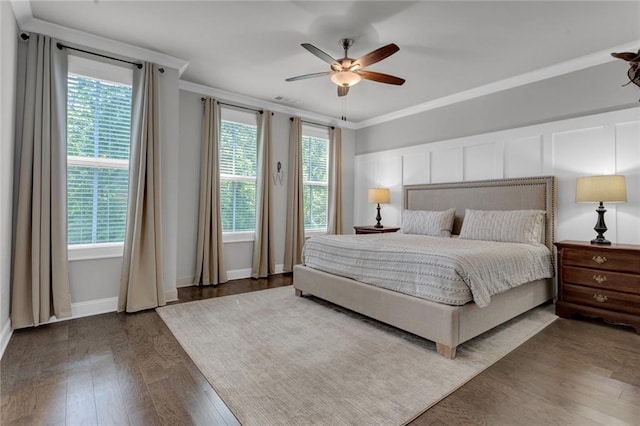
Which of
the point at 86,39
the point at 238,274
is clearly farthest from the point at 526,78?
the point at 86,39

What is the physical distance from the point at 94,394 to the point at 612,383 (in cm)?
319

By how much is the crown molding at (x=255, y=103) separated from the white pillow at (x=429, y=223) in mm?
2363

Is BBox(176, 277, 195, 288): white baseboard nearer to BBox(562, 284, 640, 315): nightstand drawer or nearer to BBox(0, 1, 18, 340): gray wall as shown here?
BBox(0, 1, 18, 340): gray wall

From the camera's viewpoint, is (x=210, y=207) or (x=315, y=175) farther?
(x=315, y=175)

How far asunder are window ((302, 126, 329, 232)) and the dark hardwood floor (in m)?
3.44

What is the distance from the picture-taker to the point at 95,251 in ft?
10.7

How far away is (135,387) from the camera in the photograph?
6.36 feet

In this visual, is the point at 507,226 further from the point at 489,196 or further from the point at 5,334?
the point at 5,334

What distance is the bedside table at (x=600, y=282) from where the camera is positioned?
2803mm

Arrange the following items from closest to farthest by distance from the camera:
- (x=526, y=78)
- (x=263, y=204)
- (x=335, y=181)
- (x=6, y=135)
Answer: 1. (x=6, y=135)
2. (x=526, y=78)
3. (x=263, y=204)
4. (x=335, y=181)

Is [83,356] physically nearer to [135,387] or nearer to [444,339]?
[135,387]

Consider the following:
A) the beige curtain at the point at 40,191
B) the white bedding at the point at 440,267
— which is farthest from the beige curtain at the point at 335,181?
the beige curtain at the point at 40,191

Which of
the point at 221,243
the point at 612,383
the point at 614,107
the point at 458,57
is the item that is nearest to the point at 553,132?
the point at 614,107

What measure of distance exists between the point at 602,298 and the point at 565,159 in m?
1.61
